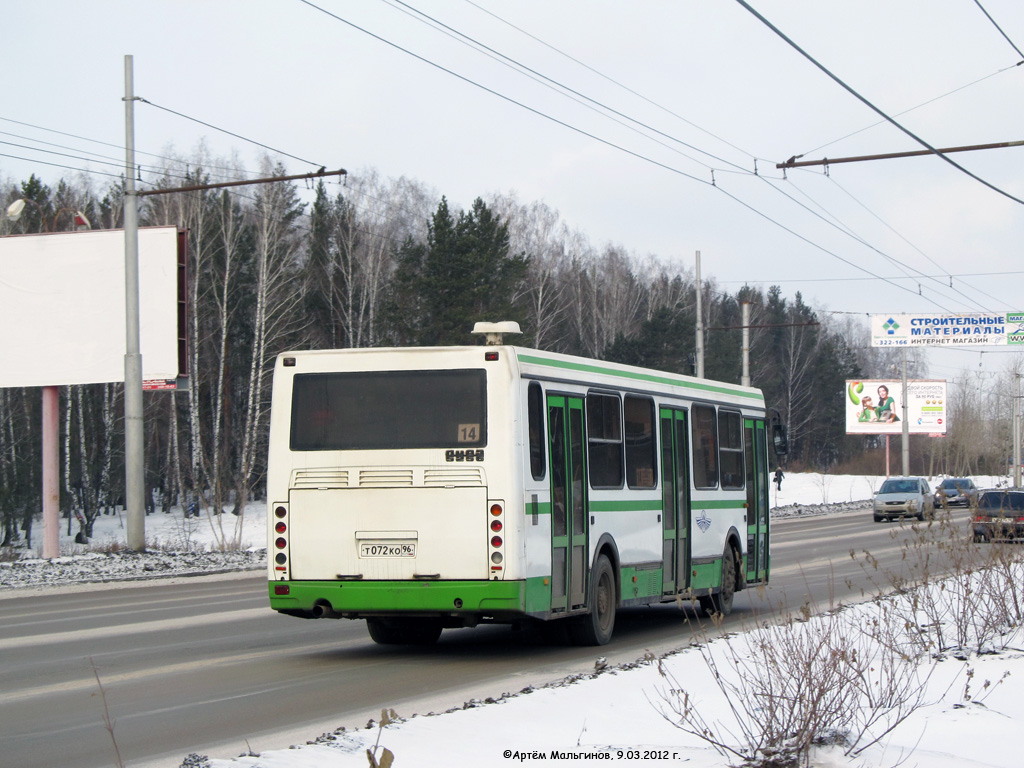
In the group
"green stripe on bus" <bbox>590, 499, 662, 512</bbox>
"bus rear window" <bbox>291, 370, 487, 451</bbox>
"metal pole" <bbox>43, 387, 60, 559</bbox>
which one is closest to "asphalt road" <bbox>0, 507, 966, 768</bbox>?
"green stripe on bus" <bbox>590, 499, 662, 512</bbox>

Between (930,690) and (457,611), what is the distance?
414 cm

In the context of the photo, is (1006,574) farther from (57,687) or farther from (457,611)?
(57,687)

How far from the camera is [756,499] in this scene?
57.4ft

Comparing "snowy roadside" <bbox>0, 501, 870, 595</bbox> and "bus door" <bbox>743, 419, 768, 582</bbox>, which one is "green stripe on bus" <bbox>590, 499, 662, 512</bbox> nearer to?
"bus door" <bbox>743, 419, 768, 582</bbox>

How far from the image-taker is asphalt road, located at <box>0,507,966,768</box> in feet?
26.0

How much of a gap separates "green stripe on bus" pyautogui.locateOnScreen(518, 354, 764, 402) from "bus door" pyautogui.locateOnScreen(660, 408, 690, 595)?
14.5 inches

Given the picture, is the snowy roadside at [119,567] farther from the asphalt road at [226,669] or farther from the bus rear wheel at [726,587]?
the bus rear wheel at [726,587]

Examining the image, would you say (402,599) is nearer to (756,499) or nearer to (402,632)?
(402,632)

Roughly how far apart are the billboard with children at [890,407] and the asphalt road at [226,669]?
72.7m

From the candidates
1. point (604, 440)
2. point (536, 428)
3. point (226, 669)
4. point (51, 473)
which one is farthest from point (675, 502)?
point (51, 473)

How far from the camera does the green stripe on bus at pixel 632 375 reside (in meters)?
11.9

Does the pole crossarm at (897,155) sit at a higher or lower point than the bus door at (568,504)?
higher

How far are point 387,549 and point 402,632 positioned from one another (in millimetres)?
2029

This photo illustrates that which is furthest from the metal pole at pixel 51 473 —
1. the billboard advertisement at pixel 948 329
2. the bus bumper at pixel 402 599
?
the billboard advertisement at pixel 948 329
